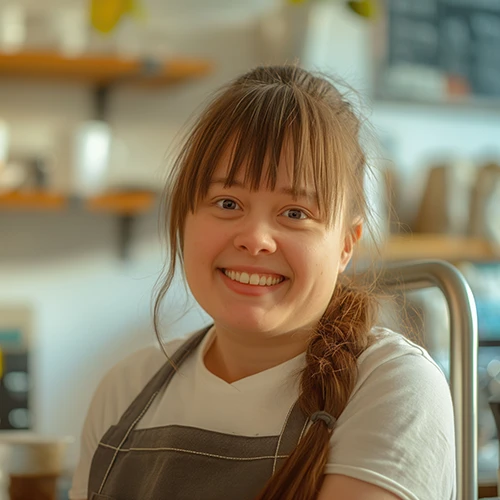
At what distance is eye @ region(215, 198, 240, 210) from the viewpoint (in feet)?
3.18

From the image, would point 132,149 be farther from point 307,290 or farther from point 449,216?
point 307,290

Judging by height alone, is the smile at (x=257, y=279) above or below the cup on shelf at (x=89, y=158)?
below

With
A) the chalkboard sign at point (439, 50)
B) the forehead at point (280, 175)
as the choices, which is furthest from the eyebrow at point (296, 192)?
the chalkboard sign at point (439, 50)

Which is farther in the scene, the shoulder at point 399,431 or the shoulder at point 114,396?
the shoulder at point 114,396

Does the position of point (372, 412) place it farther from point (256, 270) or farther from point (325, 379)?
point (256, 270)

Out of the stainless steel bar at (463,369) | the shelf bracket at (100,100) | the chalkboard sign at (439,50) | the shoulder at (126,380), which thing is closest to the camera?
the stainless steel bar at (463,369)

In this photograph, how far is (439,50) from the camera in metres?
2.84

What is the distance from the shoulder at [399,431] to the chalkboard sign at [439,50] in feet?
6.52

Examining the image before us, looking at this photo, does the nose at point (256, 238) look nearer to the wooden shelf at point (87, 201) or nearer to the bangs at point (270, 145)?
the bangs at point (270, 145)

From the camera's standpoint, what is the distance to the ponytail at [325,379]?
33.7 inches

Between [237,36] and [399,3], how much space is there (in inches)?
22.2

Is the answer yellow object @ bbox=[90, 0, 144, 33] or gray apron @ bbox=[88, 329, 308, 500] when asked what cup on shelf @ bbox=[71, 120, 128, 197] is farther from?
gray apron @ bbox=[88, 329, 308, 500]

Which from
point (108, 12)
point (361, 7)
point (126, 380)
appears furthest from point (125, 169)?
point (126, 380)

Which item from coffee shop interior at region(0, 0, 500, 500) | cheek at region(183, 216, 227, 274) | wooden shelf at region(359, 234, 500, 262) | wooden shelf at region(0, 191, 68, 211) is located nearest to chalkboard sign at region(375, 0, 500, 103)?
coffee shop interior at region(0, 0, 500, 500)
